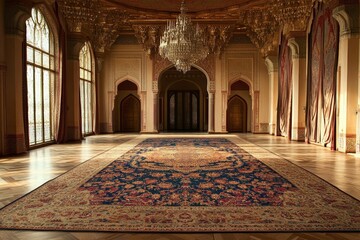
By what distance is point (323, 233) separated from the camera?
257 cm

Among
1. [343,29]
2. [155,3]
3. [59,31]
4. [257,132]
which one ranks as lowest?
[257,132]

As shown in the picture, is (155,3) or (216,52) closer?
(155,3)

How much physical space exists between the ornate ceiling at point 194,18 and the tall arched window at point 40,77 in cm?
95

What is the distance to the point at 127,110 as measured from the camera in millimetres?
17250

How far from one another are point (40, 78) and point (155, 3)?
4.80m

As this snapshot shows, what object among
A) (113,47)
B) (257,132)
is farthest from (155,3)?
(257,132)

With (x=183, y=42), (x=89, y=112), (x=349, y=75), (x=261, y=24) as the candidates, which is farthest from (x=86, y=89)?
(x=349, y=75)

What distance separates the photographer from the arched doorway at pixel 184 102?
1881 cm

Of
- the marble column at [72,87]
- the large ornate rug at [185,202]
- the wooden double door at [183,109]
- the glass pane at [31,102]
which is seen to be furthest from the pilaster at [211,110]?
the large ornate rug at [185,202]

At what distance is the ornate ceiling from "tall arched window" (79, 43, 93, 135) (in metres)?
0.78

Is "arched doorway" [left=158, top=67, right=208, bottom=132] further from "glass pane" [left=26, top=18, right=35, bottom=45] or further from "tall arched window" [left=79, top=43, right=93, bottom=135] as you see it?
"glass pane" [left=26, top=18, right=35, bottom=45]

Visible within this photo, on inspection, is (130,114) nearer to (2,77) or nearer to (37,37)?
(37,37)

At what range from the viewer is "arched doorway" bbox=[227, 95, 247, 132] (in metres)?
17.2

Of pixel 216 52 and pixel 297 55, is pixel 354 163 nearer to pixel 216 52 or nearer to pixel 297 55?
pixel 297 55
